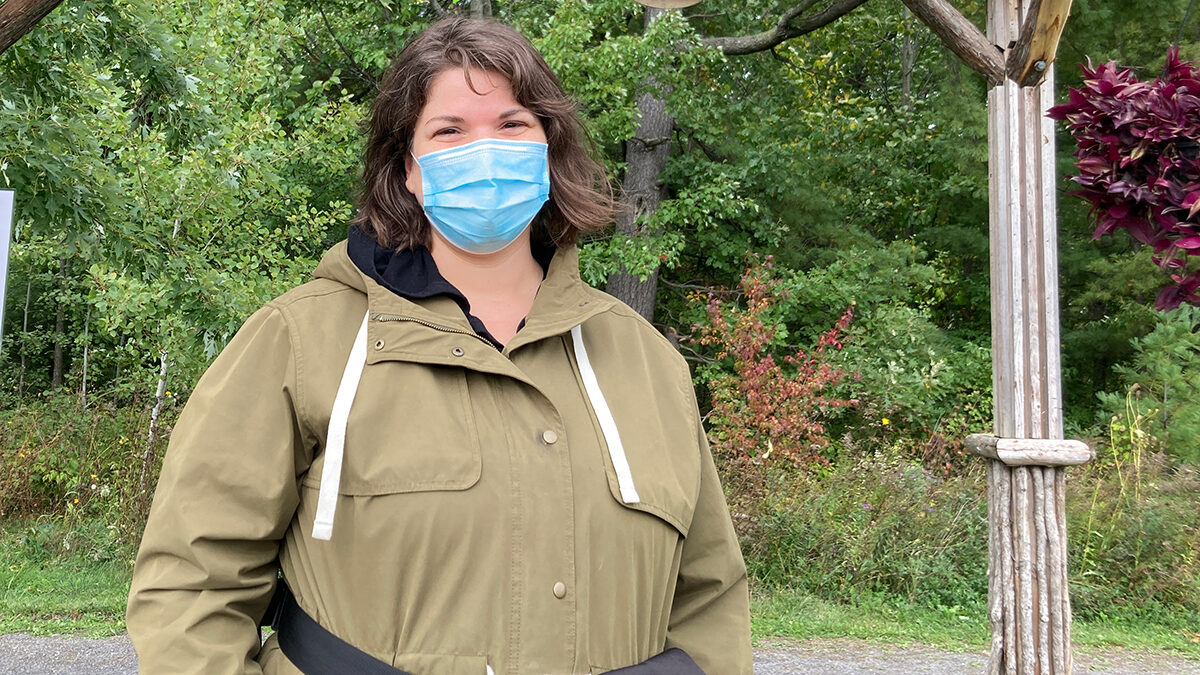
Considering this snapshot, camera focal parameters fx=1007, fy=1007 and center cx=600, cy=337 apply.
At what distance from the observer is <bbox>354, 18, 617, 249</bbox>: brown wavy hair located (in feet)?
5.89

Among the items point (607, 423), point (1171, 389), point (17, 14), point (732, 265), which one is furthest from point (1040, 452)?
point (732, 265)

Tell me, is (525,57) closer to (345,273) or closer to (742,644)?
(345,273)

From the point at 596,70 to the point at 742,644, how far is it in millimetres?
8291

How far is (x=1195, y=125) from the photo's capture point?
2.25 metres

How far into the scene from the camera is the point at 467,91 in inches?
71.2

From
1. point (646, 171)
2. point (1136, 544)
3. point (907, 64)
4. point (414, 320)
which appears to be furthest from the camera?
point (907, 64)

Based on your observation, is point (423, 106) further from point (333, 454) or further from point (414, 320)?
point (333, 454)

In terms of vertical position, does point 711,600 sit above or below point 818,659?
above

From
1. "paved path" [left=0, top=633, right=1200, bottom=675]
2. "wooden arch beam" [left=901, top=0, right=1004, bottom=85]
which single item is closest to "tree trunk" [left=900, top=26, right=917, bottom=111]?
"paved path" [left=0, top=633, right=1200, bottom=675]

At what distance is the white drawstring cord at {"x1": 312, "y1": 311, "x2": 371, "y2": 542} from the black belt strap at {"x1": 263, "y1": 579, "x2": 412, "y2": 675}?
0.15 m

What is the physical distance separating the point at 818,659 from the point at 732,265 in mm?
8206

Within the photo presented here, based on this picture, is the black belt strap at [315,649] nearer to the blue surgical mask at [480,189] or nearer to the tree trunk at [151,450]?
the blue surgical mask at [480,189]

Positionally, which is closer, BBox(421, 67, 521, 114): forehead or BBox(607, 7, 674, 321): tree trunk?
BBox(421, 67, 521, 114): forehead

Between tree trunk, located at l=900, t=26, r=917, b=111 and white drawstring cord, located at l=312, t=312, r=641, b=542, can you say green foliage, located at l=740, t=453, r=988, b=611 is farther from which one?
tree trunk, located at l=900, t=26, r=917, b=111
